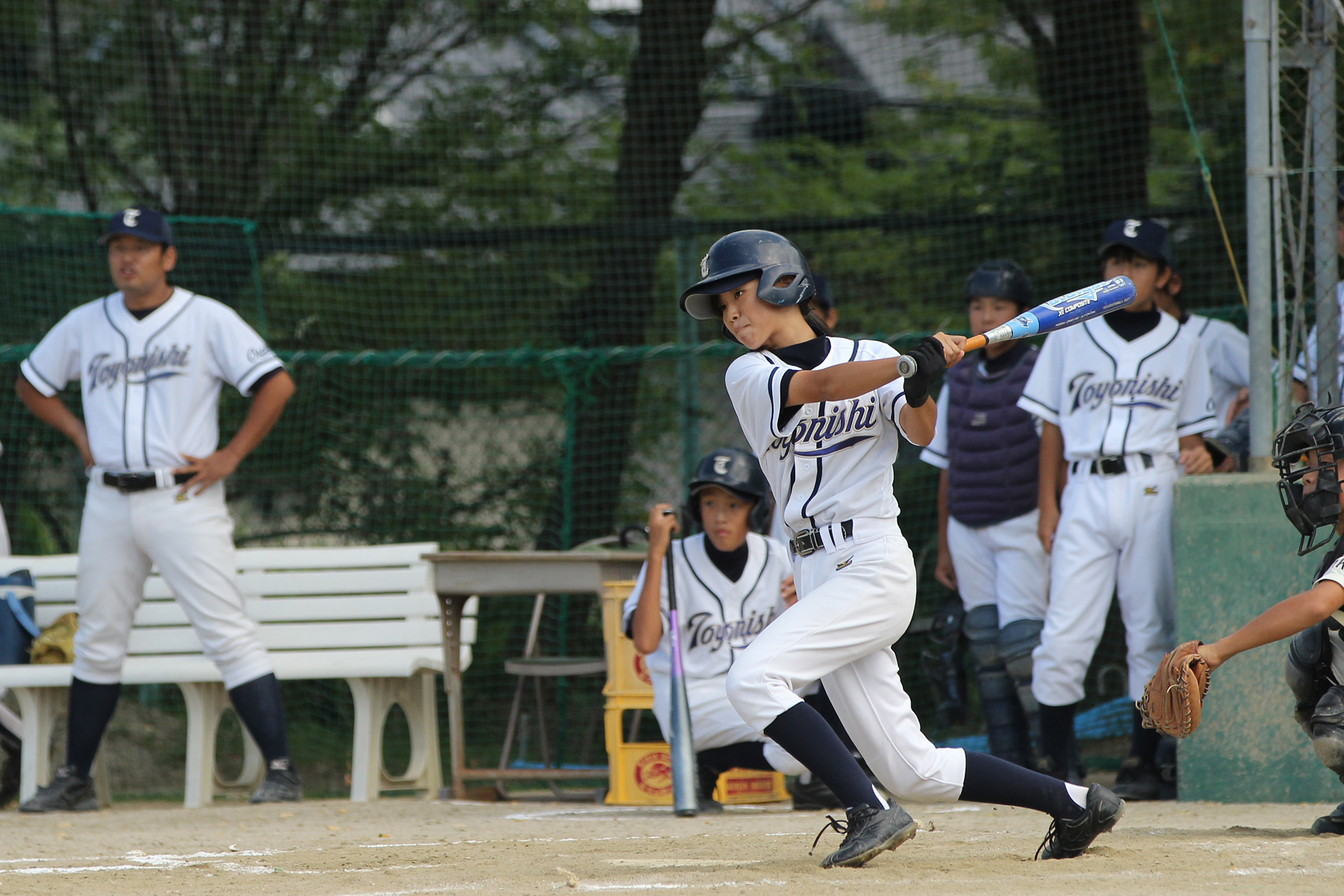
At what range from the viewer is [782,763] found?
504 cm

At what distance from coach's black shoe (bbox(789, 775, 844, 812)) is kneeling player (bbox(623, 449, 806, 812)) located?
0.06 metres

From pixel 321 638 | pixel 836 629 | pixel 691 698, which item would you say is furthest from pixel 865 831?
pixel 321 638

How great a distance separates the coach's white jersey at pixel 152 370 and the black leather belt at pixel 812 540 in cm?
282

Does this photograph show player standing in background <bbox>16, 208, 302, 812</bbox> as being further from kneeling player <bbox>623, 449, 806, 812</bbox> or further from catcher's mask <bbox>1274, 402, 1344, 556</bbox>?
catcher's mask <bbox>1274, 402, 1344, 556</bbox>

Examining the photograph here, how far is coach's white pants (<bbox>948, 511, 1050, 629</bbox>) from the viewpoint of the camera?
5.50 metres

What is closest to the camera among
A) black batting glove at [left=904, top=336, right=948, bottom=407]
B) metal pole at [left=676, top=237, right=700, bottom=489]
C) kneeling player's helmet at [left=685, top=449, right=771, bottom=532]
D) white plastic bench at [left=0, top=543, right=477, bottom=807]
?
black batting glove at [left=904, top=336, right=948, bottom=407]

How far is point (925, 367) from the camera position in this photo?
312 centimetres

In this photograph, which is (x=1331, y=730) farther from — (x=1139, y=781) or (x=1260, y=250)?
(x=1260, y=250)

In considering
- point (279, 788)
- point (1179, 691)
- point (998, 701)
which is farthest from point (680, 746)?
point (1179, 691)

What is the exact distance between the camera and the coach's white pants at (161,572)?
5.42m

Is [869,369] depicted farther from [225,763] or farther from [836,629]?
[225,763]

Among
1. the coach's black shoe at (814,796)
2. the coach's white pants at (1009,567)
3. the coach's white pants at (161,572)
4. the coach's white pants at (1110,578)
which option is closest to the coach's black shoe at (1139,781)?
the coach's white pants at (1110,578)

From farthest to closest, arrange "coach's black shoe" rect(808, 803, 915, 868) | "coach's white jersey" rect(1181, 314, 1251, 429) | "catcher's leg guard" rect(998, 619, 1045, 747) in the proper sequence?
"coach's white jersey" rect(1181, 314, 1251, 429)
"catcher's leg guard" rect(998, 619, 1045, 747)
"coach's black shoe" rect(808, 803, 915, 868)

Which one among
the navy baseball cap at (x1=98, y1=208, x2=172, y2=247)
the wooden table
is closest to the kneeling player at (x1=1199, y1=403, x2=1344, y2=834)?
the wooden table
